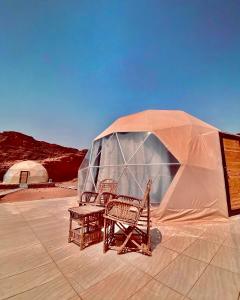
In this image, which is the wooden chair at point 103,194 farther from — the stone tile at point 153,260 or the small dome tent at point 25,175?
the small dome tent at point 25,175

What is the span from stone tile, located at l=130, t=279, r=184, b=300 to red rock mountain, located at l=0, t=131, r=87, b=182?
3903 centimetres

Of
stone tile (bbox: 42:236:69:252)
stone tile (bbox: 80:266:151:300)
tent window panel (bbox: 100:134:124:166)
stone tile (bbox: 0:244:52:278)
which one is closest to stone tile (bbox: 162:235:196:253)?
stone tile (bbox: 80:266:151:300)

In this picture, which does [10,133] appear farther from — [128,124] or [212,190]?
[212,190]

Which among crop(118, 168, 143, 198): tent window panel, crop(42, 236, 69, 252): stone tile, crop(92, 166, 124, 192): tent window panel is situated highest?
crop(92, 166, 124, 192): tent window panel

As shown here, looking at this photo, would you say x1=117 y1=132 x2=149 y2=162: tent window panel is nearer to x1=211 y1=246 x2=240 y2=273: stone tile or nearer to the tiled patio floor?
the tiled patio floor

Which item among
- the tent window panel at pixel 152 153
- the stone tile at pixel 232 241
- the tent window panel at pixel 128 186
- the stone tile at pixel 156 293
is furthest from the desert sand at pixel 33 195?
the stone tile at pixel 156 293

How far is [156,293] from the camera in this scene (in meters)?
2.15

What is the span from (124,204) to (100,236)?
3.81 ft

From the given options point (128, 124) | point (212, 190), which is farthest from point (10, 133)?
point (212, 190)

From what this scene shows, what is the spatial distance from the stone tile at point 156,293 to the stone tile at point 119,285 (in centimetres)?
7

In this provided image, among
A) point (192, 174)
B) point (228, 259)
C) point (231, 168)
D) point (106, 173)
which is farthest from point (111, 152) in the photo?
point (228, 259)

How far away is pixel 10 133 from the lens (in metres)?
54.5

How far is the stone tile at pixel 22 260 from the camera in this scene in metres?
2.66

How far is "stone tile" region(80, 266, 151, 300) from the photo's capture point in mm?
2096
